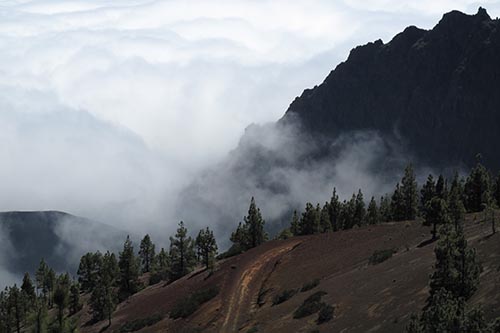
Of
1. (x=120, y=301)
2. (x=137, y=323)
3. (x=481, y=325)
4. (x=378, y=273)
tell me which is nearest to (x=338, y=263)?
(x=378, y=273)

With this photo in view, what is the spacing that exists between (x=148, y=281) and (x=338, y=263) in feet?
235

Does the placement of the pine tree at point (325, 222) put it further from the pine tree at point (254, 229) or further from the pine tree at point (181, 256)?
the pine tree at point (181, 256)

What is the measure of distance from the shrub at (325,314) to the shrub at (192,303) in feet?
97.5

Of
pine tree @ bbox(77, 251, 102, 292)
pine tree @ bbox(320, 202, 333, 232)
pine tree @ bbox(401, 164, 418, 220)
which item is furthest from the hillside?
pine tree @ bbox(401, 164, 418, 220)

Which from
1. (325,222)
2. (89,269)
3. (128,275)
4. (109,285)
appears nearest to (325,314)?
(109,285)

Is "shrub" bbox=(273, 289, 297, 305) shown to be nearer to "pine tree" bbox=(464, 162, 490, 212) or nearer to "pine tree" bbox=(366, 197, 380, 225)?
"pine tree" bbox=(464, 162, 490, 212)

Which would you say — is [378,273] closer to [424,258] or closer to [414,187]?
[424,258]

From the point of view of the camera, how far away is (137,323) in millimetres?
99062

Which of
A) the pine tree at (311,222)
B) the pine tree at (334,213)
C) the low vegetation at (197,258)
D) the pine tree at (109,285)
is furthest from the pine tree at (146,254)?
the pine tree at (334,213)

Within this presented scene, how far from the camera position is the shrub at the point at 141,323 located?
97188 mm

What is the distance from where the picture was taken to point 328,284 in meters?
79.4

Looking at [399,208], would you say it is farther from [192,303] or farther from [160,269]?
[192,303]

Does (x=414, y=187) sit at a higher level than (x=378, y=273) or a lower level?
higher

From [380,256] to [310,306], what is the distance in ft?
51.6
